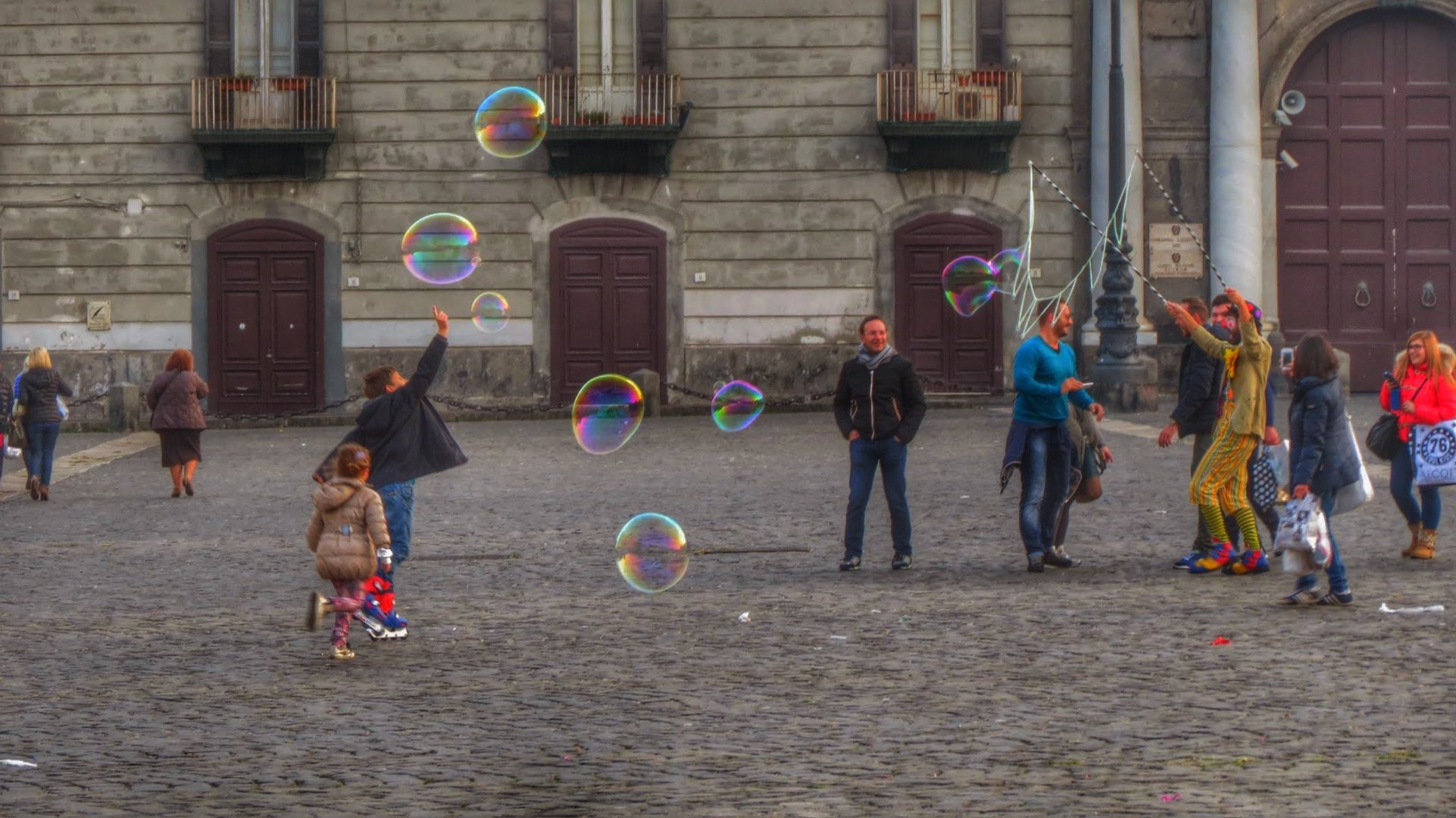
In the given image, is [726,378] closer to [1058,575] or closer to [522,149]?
[522,149]

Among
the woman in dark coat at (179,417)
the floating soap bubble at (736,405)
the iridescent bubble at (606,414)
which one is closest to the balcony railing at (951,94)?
the floating soap bubble at (736,405)

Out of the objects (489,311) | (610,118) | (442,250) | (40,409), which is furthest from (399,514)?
(610,118)

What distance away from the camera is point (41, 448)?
1862 cm

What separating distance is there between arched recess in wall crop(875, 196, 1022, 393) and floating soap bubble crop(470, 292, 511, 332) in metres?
4.97

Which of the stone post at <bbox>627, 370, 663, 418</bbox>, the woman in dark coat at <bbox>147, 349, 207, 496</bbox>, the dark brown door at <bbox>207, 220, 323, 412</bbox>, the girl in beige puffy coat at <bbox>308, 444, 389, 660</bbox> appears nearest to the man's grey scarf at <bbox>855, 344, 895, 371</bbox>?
the girl in beige puffy coat at <bbox>308, 444, 389, 660</bbox>

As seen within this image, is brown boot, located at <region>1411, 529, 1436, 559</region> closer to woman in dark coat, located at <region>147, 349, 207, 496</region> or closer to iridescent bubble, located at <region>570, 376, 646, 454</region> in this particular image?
woman in dark coat, located at <region>147, 349, 207, 496</region>

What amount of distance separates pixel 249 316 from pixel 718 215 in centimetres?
643

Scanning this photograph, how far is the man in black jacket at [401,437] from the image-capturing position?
11.7 metres

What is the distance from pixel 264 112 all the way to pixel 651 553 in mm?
17061

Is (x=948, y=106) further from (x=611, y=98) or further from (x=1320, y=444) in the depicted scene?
(x=1320, y=444)

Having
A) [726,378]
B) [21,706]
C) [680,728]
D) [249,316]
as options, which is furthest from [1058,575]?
[249,316]

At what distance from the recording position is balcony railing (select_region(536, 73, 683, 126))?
28719 mm

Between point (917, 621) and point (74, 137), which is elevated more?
point (74, 137)

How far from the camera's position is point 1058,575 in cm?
1208
